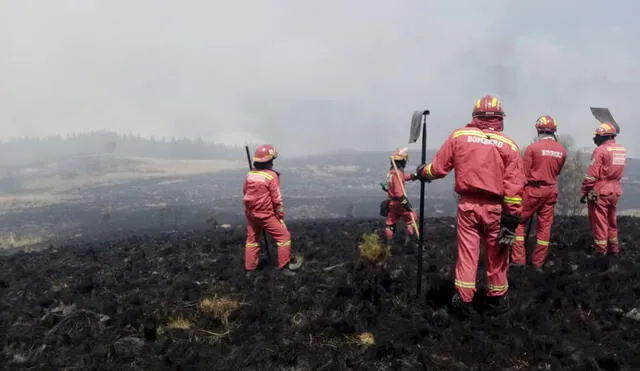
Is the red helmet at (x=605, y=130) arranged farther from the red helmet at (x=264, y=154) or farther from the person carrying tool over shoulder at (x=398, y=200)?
the red helmet at (x=264, y=154)

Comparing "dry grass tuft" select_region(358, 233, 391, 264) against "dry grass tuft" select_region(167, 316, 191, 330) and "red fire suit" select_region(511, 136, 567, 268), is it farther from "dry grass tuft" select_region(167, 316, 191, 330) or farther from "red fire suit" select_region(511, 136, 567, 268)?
"dry grass tuft" select_region(167, 316, 191, 330)

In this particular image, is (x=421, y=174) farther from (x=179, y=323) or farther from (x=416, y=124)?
(x=179, y=323)

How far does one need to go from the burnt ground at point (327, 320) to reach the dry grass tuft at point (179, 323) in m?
0.03

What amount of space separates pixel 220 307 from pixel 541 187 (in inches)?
225

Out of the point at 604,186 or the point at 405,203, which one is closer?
the point at 604,186

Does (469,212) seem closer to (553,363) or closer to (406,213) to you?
(553,363)

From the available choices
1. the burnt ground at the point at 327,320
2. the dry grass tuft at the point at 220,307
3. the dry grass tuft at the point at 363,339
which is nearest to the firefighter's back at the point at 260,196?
the burnt ground at the point at 327,320

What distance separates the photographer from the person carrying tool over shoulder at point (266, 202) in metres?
8.77

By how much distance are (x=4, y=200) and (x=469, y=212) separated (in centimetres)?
9460

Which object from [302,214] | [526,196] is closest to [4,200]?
[302,214]

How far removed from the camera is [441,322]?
6.01 m

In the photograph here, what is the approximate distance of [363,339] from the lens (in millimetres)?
5895

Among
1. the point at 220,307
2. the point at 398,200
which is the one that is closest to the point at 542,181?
the point at 398,200

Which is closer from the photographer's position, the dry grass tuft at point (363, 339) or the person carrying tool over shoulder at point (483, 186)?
the dry grass tuft at point (363, 339)
